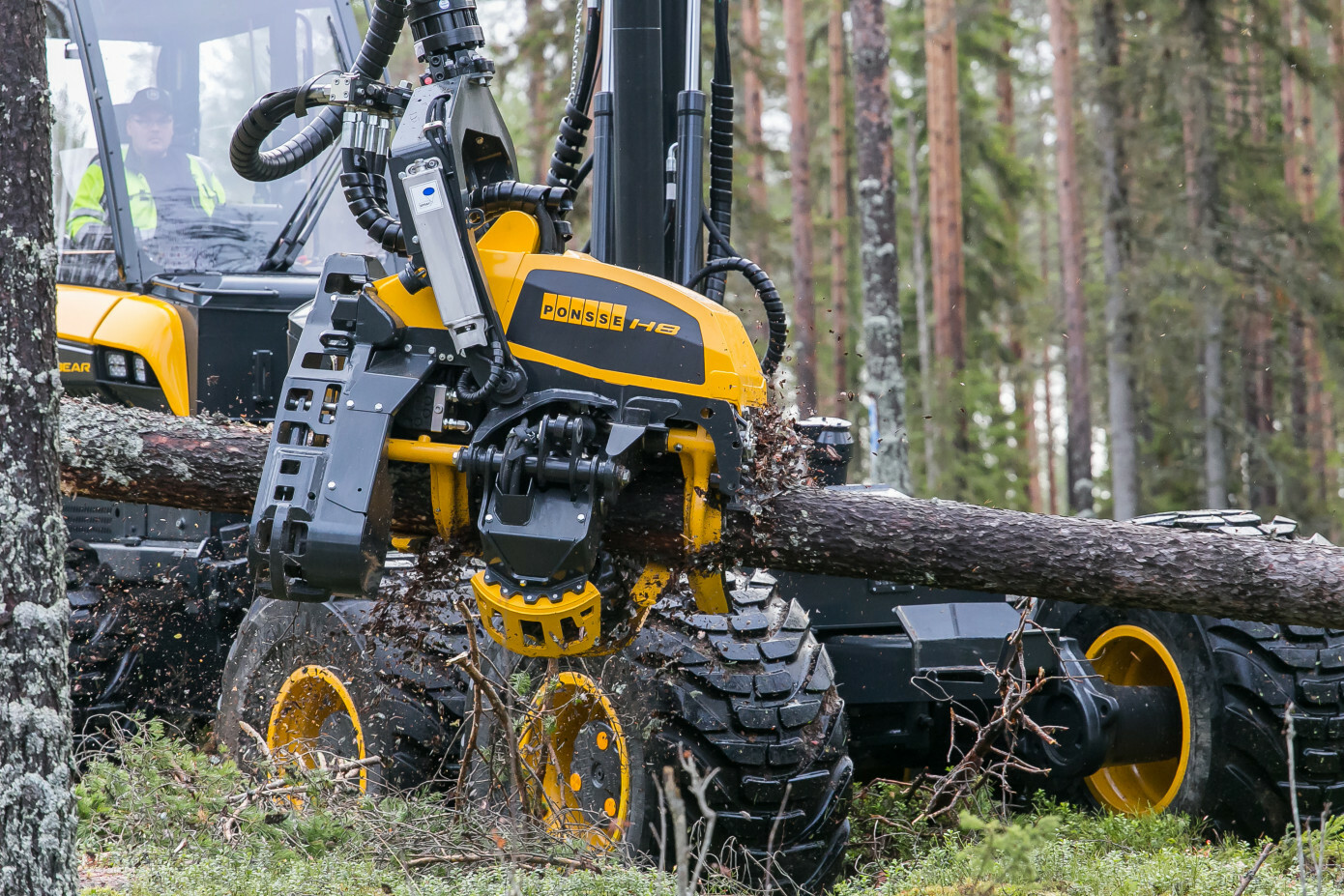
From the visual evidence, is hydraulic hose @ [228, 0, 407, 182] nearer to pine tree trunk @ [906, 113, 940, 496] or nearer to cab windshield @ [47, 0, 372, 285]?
cab windshield @ [47, 0, 372, 285]

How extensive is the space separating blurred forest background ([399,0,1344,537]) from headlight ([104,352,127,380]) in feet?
26.8

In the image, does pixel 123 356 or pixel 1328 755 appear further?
pixel 123 356

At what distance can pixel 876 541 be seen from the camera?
3.89 metres

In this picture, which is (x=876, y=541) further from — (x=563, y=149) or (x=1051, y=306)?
(x=1051, y=306)

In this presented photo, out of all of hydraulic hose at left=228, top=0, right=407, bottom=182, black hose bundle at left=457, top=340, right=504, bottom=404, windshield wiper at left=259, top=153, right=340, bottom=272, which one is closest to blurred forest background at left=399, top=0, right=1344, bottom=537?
windshield wiper at left=259, top=153, right=340, bottom=272

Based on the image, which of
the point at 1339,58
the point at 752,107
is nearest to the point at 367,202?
the point at 752,107

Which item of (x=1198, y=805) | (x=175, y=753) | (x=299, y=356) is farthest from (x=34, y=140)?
(x=1198, y=805)

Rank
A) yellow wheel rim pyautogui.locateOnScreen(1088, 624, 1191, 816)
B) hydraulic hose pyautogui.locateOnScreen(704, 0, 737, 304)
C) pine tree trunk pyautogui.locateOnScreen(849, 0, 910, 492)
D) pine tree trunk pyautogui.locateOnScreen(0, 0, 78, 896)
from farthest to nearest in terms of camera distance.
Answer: pine tree trunk pyautogui.locateOnScreen(849, 0, 910, 492)
yellow wheel rim pyautogui.locateOnScreen(1088, 624, 1191, 816)
hydraulic hose pyautogui.locateOnScreen(704, 0, 737, 304)
pine tree trunk pyautogui.locateOnScreen(0, 0, 78, 896)

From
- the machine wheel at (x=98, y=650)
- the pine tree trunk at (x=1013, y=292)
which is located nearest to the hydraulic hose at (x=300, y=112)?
the machine wheel at (x=98, y=650)

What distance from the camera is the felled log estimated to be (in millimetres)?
3771

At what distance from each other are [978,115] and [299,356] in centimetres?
1928

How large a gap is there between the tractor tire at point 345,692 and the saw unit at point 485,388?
3.76ft

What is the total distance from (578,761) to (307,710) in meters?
1.41

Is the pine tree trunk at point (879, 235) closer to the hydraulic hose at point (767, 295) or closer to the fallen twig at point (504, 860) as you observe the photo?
the hydraulic hose at point (767, 295)
